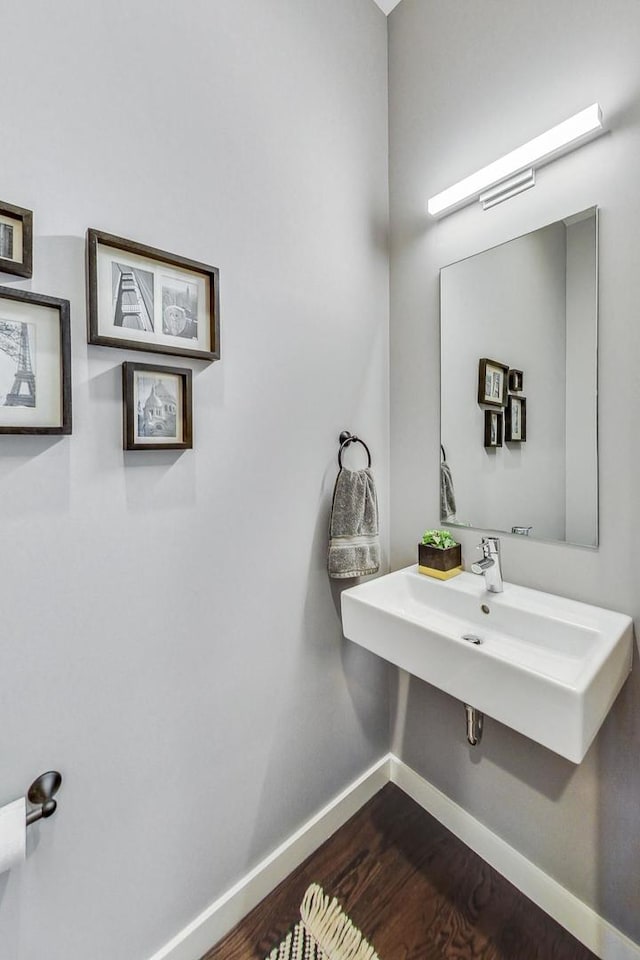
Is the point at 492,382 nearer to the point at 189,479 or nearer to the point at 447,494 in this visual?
the point at 447,494

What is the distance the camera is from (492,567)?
1.22m

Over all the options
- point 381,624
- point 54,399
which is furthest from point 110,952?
point 54,399

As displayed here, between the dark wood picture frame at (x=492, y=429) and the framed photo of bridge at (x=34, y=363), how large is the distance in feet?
3.81

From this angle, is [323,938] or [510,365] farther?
[510,365]

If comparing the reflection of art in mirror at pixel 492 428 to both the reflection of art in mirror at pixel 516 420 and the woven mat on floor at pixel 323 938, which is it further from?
the woven mat on floor at pixel 323 938

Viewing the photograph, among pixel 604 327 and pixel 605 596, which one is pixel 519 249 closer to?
pixel 604 327

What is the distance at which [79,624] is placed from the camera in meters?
0.91

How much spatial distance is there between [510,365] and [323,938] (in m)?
1.73

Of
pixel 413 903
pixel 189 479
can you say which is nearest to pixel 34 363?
pixel 189 479

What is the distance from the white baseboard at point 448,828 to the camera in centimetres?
111

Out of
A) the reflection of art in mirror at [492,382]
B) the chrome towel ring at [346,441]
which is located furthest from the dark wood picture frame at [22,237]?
the reflection of art in mirror at [492,382]

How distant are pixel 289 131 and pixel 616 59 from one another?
846mm

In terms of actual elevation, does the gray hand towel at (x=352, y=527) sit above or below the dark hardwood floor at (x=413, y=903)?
above

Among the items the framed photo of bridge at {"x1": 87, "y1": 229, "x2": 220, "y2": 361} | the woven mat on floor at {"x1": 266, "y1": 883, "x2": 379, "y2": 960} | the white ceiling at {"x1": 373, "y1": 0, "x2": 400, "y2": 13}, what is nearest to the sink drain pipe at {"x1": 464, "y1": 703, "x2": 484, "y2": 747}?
the woven mat on floor at {"x1": 266, "y1": 883, "x2": 379, "y2": 960}
